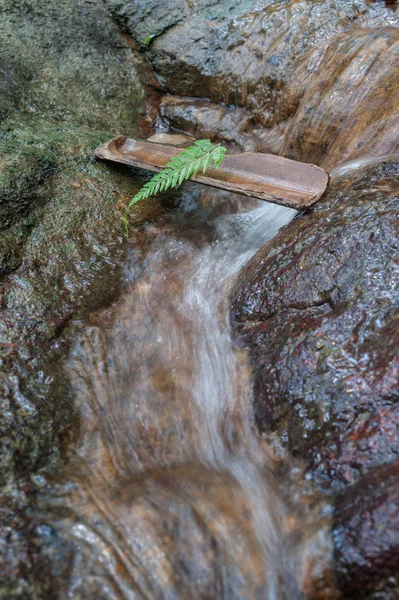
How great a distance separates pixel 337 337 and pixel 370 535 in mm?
987

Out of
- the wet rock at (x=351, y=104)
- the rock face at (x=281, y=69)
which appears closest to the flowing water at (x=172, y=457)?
the wet rock at (x=351, y=104)

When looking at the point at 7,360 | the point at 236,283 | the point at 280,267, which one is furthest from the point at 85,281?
the point at 280,267

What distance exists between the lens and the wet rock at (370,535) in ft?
5.93

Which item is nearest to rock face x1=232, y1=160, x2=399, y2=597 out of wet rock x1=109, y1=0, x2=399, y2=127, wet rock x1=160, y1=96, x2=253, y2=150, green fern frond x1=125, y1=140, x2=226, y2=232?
green fern frond x1=125, y1=140, x2=226, y2=232

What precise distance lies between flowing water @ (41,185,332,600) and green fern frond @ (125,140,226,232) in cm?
43

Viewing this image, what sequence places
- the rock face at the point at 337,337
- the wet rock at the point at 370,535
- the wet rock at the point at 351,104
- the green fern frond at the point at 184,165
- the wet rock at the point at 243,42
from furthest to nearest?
the wet rock at the point at 243,42 < the wet rock at the point at 351,104 < the green fern frond at the point at 184,165 < the rock face at the point at 337,337 < the wet rock at the point at 370,535

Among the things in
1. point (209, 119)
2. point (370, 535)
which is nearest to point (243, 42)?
point (209, 119)

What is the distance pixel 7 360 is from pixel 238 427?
142 centimetres

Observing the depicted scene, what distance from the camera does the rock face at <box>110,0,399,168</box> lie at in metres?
3.86

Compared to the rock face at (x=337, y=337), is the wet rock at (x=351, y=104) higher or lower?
higher

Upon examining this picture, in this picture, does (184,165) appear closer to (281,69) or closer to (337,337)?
(337,337)

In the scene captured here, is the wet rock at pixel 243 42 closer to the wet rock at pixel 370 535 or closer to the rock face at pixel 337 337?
the rock face at pixel 337 337

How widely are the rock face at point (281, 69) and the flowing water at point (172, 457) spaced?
1343 millimetres

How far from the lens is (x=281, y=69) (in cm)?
467
